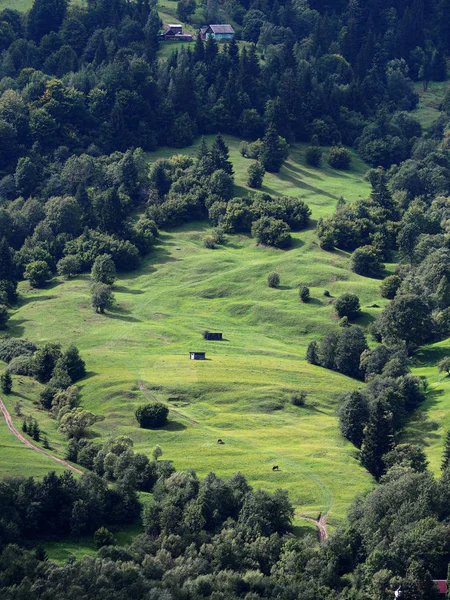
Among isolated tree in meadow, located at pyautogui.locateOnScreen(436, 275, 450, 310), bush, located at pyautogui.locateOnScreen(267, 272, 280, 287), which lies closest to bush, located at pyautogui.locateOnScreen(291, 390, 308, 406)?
isolated tree in meadow, located at pyautogui.locateOnScreen(436, 275, 450, 310)

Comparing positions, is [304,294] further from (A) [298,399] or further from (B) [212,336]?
(A) [298,399]

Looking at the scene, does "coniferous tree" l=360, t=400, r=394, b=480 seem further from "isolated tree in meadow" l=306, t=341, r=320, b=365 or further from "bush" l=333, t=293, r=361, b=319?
"bush" l=333, t=293, r=361, b=319

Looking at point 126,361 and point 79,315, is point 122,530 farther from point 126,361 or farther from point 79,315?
point 79,315

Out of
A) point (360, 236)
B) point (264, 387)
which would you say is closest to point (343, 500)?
point (264, 387)

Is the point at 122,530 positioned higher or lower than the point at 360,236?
lower

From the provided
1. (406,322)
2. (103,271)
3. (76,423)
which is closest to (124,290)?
(103,271)

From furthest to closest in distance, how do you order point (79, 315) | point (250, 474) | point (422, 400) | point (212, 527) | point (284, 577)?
point (79, 315) < point (422, 400) < point (250, 474) < point (212, 527) < point (284, 577)

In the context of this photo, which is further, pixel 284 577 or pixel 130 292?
pixel 130 292
